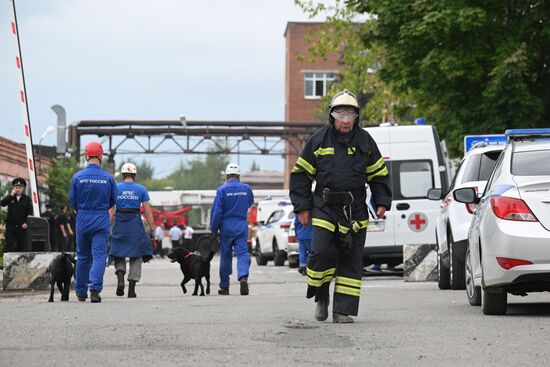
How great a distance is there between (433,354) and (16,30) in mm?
16934

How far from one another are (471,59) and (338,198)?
2242 cm

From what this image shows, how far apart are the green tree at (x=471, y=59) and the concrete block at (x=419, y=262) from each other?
33.7 ft

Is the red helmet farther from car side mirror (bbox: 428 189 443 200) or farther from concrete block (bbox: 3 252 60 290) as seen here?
car side mirror (bbox: 428 189 443 200)

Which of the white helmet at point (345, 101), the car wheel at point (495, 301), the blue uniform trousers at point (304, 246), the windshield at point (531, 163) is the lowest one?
the car wheel at point (495, 301)

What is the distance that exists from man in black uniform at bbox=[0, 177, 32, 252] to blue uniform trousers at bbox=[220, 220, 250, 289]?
25.6 ft

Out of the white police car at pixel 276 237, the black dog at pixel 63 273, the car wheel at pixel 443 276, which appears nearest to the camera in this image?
the black dog at pixel 63 273

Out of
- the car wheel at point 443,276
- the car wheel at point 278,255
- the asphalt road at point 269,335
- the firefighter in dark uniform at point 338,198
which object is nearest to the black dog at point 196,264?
the car wheel at point 443,276

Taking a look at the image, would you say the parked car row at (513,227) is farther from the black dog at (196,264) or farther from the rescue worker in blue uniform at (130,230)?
the black dog at (196,264)

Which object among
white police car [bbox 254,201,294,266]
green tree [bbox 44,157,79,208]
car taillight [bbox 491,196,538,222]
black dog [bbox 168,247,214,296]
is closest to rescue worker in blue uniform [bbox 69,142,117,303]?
black dog [bbox 168,247,214,296]

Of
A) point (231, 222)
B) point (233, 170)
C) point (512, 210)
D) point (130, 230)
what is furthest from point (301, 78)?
point (512, 210)

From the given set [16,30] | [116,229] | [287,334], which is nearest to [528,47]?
[16,30]

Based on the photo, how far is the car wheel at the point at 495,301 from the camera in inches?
484

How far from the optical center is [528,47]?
3359cm

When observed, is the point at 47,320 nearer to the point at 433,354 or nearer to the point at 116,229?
the point at 433,354
